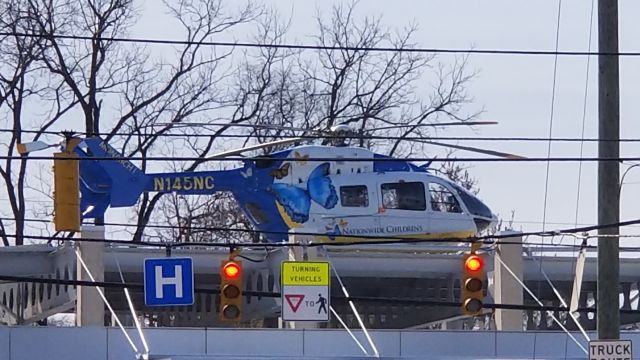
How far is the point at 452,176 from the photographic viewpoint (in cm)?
4541

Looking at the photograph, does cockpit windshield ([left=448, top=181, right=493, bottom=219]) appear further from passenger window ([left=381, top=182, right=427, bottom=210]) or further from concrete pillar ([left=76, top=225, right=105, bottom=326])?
concrete pillar ([left=76, top=225, right=105, bottom=326])

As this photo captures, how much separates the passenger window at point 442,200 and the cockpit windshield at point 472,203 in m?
0.22

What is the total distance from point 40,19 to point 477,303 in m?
18.8

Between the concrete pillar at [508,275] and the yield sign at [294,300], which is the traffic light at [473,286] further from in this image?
the concrete pillar at [508,275]

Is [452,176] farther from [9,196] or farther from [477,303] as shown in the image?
[477,303]

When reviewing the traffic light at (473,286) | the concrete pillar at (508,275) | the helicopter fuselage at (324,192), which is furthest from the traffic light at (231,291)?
the concrete pillar at (508,275)

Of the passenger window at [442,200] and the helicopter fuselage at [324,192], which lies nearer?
the helicopter fuselage at [324,192]

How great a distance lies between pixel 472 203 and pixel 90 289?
892cm

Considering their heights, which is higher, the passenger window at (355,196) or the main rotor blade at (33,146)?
the main rotor blade at (33,146)

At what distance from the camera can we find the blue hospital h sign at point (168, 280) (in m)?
22.0

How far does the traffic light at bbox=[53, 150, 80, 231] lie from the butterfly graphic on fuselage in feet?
34.6

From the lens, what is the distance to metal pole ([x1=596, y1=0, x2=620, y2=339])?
54.2ft

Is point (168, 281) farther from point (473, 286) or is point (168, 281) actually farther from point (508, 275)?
point (508, 275)

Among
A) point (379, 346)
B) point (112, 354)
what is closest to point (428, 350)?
point (379, 346)
